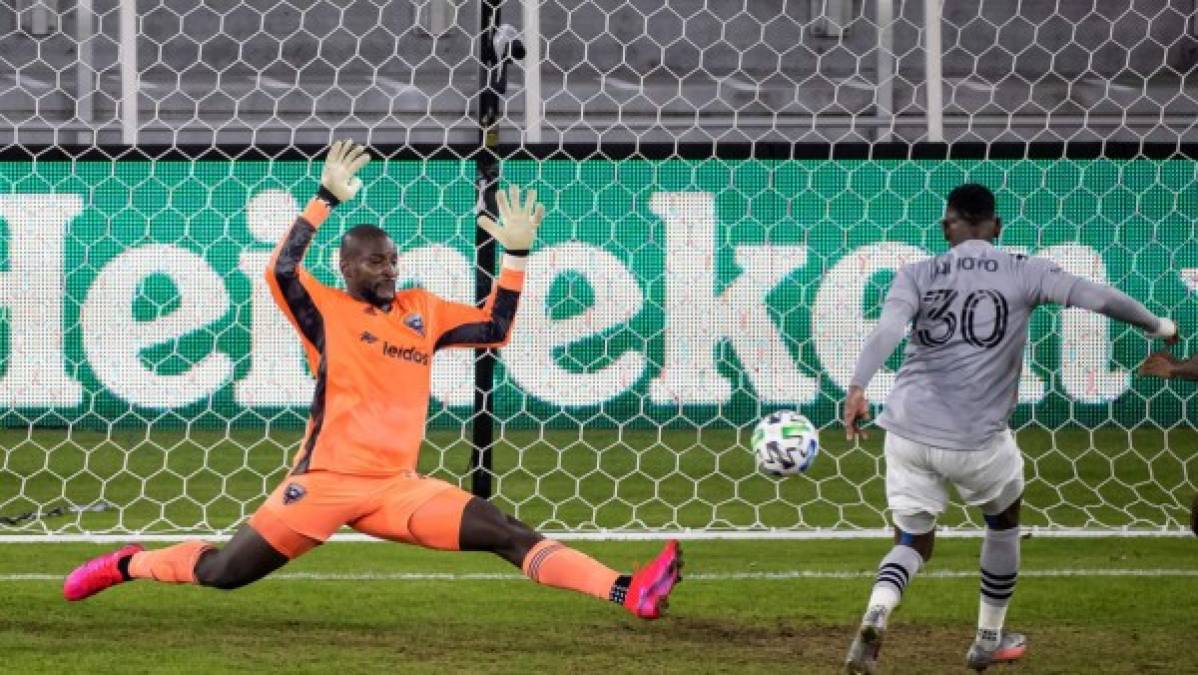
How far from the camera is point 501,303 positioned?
21.5 feet

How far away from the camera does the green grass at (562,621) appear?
238 inches

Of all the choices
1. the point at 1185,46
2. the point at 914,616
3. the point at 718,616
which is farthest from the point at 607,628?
the point at 1185,46

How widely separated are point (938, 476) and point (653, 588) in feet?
3.06

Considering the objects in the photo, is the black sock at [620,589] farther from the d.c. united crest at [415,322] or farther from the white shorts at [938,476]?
the d.c. united crest at [415,322]

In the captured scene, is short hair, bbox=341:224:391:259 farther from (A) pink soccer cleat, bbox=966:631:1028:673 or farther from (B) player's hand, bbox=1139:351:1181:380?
(B) player's hand, bbox=1139:351:1181:380

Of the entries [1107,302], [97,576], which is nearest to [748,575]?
[1107,302]

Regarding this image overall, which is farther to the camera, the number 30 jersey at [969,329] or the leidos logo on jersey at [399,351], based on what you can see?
the leidos logo on jersey at [399,351]

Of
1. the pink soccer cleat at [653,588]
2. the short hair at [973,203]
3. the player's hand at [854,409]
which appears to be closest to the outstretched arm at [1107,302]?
the short hair at [973,203]

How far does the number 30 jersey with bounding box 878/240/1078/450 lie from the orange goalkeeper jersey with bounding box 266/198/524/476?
1586 mm

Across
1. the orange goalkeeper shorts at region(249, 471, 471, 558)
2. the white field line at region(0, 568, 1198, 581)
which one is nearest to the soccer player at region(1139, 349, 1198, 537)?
the white field line at region(0, 568, 1198, 581)

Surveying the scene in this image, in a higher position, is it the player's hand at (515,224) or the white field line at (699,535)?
the player's hand at (515,224)

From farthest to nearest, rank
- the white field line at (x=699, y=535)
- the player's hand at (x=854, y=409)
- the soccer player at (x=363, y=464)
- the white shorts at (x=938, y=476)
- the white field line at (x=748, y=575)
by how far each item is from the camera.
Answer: the white field line at (x=699, y=535), the white field line at (x=748, y=575), the soccer player at (x=363, y=464), the white shorts at (x=938, y=476), the player's hand at (x=854, y=409)

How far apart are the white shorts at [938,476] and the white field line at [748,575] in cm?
195

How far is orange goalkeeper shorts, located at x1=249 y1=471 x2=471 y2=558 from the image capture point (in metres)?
6.10
